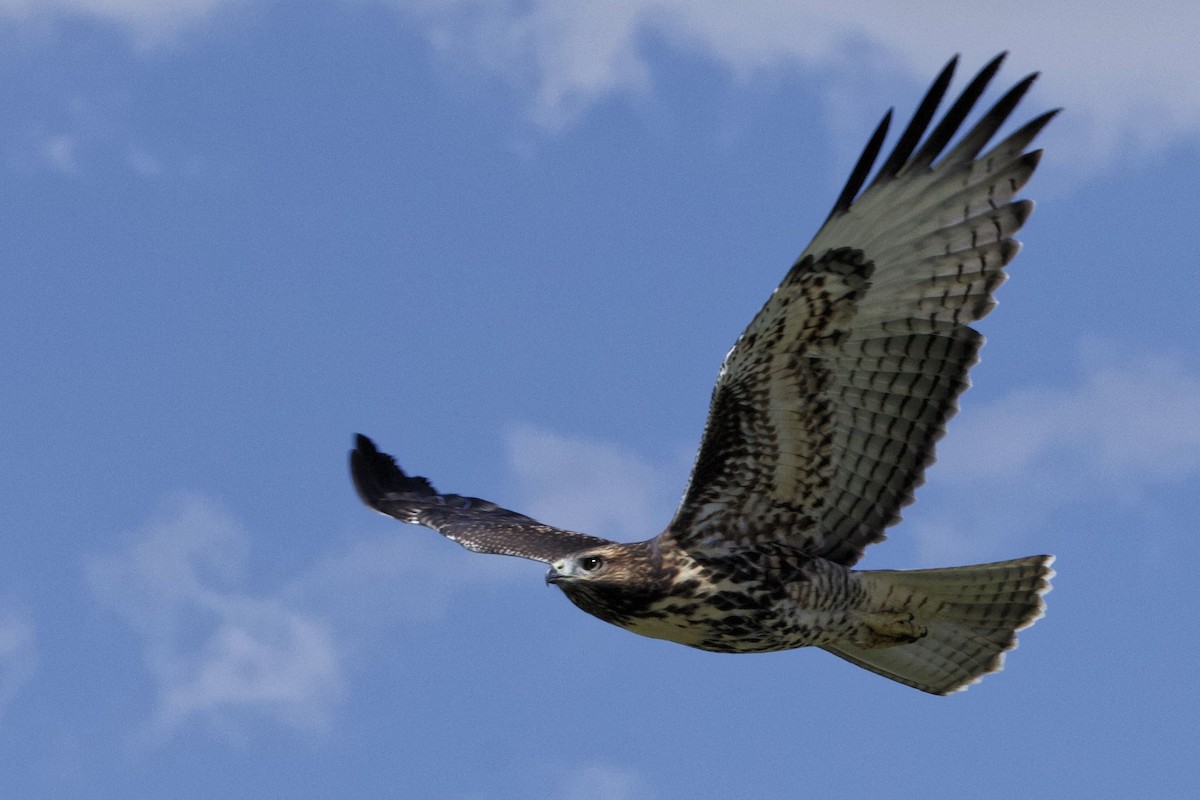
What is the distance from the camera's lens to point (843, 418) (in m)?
10.4

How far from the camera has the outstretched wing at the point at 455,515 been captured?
40.3 feet

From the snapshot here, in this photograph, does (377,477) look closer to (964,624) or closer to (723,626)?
(723,626)

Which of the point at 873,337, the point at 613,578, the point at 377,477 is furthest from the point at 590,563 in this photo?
the point at 377,477

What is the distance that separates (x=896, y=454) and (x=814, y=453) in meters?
0.44

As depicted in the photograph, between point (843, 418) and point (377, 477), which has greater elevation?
point (377, 477)

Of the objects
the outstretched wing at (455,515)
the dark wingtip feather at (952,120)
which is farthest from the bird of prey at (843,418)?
the outstretched wing at (455,515)

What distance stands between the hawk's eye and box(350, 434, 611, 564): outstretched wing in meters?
1.45

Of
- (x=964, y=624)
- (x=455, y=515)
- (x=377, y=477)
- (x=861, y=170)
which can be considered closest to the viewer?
(x=861, y=170)

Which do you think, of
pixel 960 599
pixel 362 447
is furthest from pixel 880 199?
pixel 362 447

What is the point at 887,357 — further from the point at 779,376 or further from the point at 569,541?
the point at 569,541

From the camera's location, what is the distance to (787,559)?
415 inches

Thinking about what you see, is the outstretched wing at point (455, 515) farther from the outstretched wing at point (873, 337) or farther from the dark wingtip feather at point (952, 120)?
the dark wingtip feather at point (952, 120)

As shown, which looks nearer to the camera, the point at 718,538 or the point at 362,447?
the point at 718,538

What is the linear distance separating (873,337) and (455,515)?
4.58 meters
